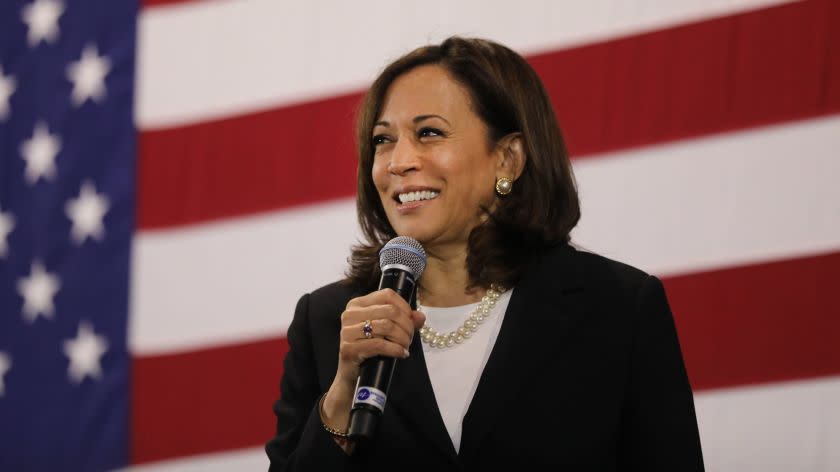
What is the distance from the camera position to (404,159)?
1.45m

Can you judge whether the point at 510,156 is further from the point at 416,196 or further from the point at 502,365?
the point at 502,365

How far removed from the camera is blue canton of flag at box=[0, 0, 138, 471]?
8.29 ft

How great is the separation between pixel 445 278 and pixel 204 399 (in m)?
1.14

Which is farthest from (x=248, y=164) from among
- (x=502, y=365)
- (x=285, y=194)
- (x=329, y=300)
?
(x=502, y=365)

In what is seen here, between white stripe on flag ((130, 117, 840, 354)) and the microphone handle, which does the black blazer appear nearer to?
the microphone handle

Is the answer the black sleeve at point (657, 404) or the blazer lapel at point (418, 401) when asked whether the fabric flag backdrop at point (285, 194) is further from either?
the blazer lapel at point (418, 401)

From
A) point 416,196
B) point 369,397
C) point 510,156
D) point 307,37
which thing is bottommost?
point 369,397

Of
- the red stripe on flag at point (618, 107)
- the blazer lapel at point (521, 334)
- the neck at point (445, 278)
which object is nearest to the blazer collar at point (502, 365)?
the blazer lapel at point (521, 334)

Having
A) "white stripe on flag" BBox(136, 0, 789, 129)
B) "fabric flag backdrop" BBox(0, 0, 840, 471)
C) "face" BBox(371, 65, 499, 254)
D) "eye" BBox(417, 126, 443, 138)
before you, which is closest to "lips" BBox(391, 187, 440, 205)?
"face" BBox(371, 65, 499, 254)

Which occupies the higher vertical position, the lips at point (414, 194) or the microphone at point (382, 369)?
the lips at point (414, 194)

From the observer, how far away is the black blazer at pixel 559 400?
1.31 metres

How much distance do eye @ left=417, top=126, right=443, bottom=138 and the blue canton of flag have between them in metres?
1.36

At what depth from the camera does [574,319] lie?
1.43 m

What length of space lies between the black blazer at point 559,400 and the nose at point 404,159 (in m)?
0.28
